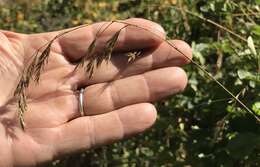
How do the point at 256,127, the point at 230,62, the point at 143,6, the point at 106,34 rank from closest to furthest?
the point at 256,127 → the point at 106,34 → the point at 230,62 → the point at 143,6

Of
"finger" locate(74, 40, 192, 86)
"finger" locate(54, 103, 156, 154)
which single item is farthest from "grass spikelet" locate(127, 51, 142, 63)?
"finger" locate(54, 103, 156, 154)

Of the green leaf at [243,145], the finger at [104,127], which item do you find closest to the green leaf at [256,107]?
the green leaf at [243,145]

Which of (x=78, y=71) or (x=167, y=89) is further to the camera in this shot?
(x=78, y=71)

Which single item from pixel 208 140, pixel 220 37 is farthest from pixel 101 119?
pixel 220 37

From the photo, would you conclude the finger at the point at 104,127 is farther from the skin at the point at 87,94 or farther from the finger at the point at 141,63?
the finger at the point at 141,63

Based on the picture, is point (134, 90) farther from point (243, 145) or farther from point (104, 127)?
point (243, 145)

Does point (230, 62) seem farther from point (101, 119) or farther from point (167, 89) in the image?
point (101, 119)

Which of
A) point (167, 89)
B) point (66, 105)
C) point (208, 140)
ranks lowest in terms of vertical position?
point (208, 140)
